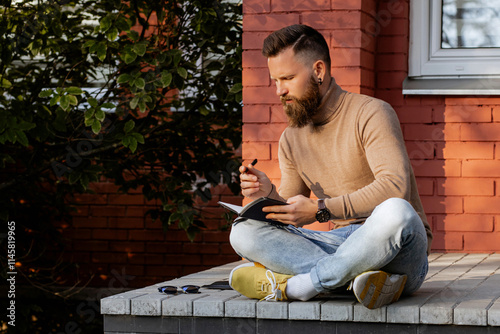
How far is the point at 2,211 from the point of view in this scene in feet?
20.3

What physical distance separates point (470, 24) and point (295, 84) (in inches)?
102

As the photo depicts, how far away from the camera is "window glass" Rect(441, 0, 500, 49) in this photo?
17.9ft

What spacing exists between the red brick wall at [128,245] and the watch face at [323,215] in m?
4.63

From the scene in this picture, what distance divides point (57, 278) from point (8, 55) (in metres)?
2.96

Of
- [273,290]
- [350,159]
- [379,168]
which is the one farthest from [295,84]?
[273,290]

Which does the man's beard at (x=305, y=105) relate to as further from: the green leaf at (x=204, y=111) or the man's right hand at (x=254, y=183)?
the green leaf at (x=204, y=111)

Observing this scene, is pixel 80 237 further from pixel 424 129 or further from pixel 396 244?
pixel 396 244

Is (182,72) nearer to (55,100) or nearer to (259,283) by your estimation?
(55,100)

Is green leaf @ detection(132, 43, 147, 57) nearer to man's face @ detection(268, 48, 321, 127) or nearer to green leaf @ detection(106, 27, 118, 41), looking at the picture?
green leaf @ detection(106, 27, 118, 41)

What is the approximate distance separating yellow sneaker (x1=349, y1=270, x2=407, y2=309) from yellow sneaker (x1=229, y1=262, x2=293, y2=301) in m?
0.33

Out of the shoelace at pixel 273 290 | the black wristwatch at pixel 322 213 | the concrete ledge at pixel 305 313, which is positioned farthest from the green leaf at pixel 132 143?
the black wristwatch at pixel 322 213

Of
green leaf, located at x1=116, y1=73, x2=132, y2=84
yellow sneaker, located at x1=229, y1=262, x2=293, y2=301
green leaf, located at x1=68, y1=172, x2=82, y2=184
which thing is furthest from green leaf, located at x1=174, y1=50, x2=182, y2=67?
yellow sneaker, located at x1=229, y1=262, x2=293, y2=301

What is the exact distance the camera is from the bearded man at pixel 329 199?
2947 mm

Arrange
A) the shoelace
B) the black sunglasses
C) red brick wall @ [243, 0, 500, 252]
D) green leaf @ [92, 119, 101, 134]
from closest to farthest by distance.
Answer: the shoelace → the black sunglasses → red brick wall @ [243, 0, 500, 252] → green leaf @ [92, 119, 101, 134]
